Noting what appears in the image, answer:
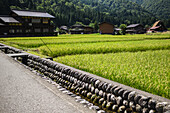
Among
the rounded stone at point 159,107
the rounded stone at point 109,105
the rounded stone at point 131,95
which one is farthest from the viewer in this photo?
the rounded stone at point 109,105

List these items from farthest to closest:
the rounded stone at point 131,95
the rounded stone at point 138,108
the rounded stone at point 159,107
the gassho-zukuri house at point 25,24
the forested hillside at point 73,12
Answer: the forested hillside at point 73,12
the gassho-zukuri house at point 25,24
the rounded stone at point 131,95
the rounded stone at point 138,108
the rounded stone at point 159,107

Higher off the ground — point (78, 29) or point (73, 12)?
point (73, 12)

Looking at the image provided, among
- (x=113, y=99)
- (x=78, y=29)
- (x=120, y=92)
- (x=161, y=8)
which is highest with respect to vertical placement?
(x=161, y=8)

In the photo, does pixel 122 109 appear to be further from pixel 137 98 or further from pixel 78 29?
pixel 78 29

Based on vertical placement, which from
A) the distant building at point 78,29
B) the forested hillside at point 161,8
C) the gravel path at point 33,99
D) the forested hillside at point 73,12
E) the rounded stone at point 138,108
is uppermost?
the forested hillside at point 161,8

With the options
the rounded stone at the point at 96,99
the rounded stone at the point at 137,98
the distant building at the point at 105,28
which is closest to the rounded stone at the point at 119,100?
the rounded stone at the point at 137,98

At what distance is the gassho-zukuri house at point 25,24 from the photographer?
3906 centimetres

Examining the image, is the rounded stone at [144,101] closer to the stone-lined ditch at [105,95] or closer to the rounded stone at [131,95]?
the stone-lined ditch at [105,95]

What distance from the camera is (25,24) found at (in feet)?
137

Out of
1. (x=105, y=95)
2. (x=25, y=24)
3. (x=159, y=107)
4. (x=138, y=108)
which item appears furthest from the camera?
(x=25, y=24)

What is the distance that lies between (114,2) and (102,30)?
4680 inches

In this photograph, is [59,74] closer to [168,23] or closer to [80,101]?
[80,101]

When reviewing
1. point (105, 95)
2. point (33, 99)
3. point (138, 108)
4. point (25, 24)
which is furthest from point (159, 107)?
point (25, 24)

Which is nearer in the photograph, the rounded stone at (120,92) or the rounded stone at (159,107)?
the rounded stone at (159,107)
